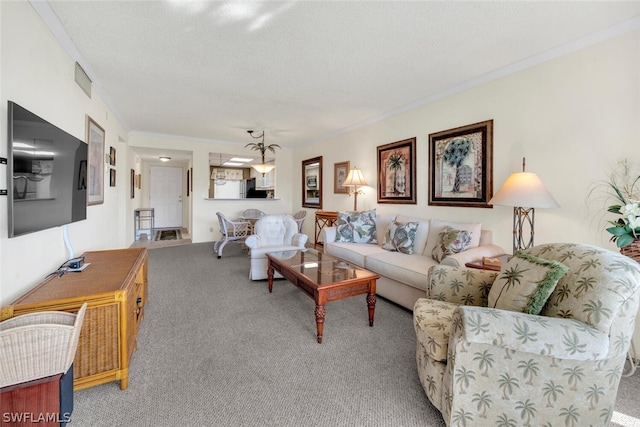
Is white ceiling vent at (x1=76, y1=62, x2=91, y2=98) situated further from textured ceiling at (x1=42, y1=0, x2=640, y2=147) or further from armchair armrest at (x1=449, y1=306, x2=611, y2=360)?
armchair armrest at (x1=449, y1=306, x2=611, y2=360)

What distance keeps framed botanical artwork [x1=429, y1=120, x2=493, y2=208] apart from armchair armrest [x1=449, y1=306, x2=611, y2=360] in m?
1.90

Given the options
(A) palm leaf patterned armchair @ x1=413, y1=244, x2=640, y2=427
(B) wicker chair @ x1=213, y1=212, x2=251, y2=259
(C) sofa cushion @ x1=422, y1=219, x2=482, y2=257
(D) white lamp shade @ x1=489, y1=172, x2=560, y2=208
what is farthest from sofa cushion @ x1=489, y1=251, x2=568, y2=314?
(B) wicker chair @ x1=213, y1=212, x2=251, y2=259

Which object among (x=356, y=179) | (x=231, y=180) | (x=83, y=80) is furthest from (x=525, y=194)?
(x=231, y=180)

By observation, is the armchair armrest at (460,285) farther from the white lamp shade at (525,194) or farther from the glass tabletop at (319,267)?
the white lamp shade at (525,194)

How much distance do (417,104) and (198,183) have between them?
4.90 metres

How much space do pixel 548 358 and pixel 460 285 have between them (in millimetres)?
673

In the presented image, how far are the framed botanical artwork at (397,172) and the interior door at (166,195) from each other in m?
7.51

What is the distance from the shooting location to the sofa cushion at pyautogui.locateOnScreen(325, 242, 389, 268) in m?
3.21

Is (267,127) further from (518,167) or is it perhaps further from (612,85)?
(612,85)

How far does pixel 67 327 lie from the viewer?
1123mm

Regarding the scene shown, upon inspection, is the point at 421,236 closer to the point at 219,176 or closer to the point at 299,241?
the point at 299,241

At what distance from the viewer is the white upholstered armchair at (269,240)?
3457 mm

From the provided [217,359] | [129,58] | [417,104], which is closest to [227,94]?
[129,58]

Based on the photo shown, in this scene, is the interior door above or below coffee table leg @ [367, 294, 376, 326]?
above
